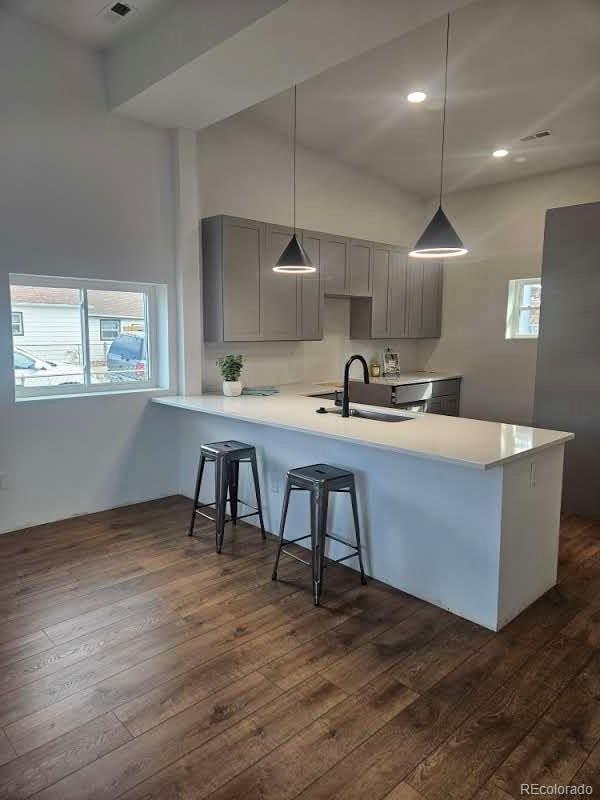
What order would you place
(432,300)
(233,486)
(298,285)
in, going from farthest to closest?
(432,300) < (298,285) < (233,486)

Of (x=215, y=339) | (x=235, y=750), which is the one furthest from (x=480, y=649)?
(x=215, y=339)

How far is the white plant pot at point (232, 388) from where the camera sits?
4.39 meters

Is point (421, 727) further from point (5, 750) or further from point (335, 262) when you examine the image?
point (335, 262)

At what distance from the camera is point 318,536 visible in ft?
9.43

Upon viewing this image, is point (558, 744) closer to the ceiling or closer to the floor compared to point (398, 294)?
closer to the floor

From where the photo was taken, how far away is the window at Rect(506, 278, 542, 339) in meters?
6.11

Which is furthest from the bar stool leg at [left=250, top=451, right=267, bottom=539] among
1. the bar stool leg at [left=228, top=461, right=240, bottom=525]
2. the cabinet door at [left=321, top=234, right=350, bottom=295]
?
the cabinet door at [left=321, top=234, right=350, bottom=295]

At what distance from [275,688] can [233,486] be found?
71.9 inches

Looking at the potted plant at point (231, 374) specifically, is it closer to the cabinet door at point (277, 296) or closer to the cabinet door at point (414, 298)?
the cabinet door at point (277, 296)

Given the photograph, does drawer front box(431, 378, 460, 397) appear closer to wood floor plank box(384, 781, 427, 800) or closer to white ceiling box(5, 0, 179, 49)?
white ceiling box(5, 0, 179, 49)

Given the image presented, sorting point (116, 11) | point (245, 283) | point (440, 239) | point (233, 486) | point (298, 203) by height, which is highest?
point (116, 11)

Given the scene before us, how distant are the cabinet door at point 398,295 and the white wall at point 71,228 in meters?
2.68

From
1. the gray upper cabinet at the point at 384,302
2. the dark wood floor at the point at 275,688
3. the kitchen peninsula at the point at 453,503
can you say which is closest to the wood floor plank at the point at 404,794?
the dark wood floor at the point at 275,688

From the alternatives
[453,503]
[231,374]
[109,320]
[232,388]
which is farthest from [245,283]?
[453,503]
